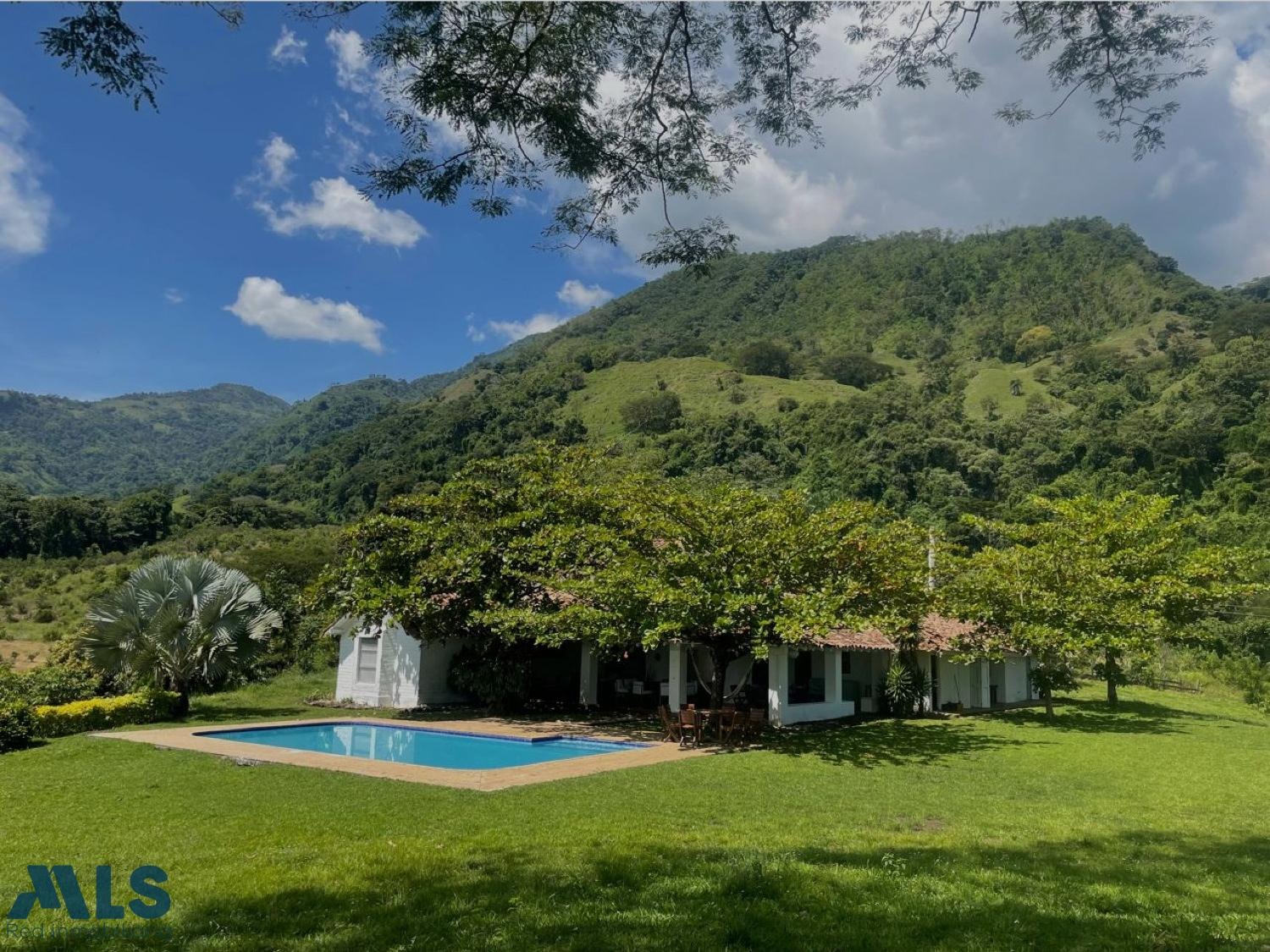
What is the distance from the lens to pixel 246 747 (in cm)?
1253

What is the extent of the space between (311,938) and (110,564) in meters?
51.8

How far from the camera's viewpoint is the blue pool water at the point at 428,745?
A: 13570mm

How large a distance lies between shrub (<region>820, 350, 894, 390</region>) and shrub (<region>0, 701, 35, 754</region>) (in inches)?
3738

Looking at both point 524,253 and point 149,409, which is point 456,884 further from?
point 149,409

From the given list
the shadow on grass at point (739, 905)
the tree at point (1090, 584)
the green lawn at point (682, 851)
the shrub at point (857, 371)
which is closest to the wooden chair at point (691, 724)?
the green lawn at point (682, 851)

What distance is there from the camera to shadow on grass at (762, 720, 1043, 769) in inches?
495

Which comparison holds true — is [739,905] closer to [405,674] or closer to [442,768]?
[442,768]

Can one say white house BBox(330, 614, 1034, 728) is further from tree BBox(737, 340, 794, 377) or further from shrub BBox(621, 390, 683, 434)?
tree BBox(737, 340, 794, 377)

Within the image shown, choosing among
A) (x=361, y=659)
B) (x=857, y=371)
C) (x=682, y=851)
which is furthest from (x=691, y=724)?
(x=857, y=371)

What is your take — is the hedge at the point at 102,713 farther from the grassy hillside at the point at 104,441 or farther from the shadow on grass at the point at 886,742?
the grassy hillside at the point at 104,441

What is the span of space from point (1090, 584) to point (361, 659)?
1818 cm

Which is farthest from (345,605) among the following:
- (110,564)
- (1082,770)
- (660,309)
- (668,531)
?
(660,309)

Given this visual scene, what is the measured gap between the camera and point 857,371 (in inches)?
3925

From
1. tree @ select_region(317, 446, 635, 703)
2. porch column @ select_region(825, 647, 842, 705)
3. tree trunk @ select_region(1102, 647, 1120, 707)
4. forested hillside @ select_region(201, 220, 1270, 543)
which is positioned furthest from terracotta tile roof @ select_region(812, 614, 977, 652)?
forested hillside @ select_region(201, 220, 1270, 543)
